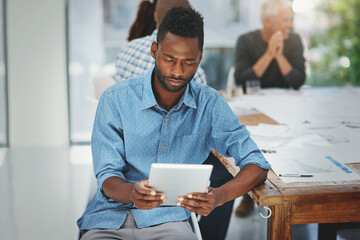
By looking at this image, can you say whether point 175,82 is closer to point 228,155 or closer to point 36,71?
point 228,155

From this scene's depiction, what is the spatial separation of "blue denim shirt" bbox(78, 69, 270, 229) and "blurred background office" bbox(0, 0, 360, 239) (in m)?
2.48

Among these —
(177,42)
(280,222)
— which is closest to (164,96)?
(177,42)

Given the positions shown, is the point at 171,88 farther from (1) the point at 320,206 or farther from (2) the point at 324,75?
(2) the point at 324,75

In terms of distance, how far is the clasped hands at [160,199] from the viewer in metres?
1.24

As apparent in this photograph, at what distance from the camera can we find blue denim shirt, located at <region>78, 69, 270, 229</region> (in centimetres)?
146

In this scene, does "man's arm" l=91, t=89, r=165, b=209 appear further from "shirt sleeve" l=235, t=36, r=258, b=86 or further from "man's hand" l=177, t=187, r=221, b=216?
"shirt sleeve" l=235, t=36, r=258, b=86

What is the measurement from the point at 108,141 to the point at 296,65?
2562 millimetres

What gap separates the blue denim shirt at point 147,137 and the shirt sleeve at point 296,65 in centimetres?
200

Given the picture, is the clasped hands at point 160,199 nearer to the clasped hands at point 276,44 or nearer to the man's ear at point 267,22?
the clasped hands at point 276,44

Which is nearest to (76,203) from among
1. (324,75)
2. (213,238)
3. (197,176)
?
(213,238)

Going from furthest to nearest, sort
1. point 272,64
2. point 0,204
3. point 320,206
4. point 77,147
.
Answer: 1. point 77,147
2. point 272,64
3. point 0,204
4. point 320,206

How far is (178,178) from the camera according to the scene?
1.18 meters

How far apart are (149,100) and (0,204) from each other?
81.0 inches

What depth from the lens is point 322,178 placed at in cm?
143
